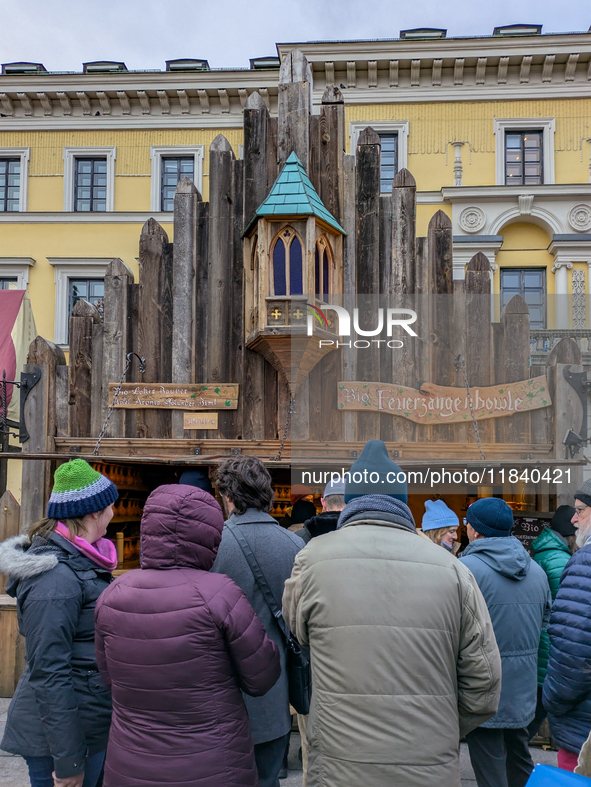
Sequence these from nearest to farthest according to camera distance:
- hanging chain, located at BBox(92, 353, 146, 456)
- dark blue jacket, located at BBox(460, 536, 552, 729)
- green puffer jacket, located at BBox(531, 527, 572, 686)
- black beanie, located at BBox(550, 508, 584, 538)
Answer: dark blue jacket, located at BBox(460, 536, 552, 729)
green puffer jacket, located at BBox(531, 527, 572, 686)
black beanie, located at BBox(550, 508, 584, 538)
hanging chain, located at BBox(92, 353, 146, 456)

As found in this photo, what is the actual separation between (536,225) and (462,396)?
506 inches

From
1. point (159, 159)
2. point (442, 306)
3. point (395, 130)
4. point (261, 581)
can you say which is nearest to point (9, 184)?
point (159, 159)

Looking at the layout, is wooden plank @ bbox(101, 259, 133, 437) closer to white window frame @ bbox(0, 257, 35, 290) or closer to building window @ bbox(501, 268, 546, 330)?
white window frame @ bbox(0, 257, 35, 290)

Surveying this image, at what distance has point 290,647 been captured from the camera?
9.80 feet

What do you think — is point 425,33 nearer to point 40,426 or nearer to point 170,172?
point 170,172

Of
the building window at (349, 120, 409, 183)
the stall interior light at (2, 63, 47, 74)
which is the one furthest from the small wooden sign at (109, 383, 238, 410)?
the stall interior light at (2, 63, 47, 74)

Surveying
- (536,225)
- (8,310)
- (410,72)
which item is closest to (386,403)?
(8,310)

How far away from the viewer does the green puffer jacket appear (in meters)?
4.05

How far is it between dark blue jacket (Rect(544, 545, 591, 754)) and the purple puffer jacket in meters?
1.46

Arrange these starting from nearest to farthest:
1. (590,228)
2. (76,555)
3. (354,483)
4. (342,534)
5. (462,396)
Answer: (342,534)
(354,483)
(76,555)
(462,396)
(590,228)

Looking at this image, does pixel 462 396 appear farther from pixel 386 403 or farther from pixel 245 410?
pixel 245 410

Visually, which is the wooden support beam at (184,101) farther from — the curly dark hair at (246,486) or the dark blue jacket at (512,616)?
the dark blue jacket at (512,616)

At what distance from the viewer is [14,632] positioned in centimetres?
593

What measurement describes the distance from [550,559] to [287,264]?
157 inches
